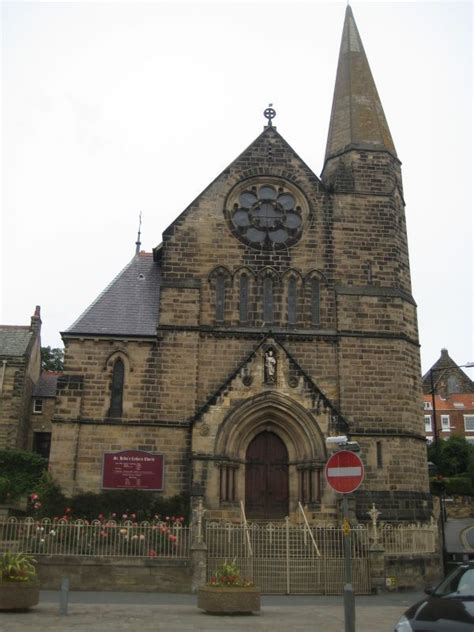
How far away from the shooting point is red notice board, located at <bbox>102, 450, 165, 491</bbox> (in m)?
21.8

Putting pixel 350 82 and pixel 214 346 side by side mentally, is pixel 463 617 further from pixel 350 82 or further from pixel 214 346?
pixel 350 82

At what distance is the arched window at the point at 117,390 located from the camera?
2273cm

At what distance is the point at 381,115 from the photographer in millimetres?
28391

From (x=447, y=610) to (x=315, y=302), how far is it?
55.6 ft

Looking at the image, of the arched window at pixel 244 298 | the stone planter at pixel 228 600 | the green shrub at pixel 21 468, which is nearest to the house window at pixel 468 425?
the green shrub at pixel 21 468

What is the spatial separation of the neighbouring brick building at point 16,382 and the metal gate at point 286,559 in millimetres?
20760

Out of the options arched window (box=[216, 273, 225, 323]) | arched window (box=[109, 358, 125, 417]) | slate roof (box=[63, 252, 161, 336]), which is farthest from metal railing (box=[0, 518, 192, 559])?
arched window (box=[216, 273, 225, 323])

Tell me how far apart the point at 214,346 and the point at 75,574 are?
30.7 ft

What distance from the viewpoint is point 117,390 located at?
23.0m

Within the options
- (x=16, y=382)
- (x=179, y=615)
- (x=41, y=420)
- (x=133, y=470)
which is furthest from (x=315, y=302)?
(x=41, y=420)

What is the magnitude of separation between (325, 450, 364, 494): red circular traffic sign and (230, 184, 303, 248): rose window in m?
14.9

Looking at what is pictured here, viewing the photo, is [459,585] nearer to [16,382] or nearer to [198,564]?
[198,564]

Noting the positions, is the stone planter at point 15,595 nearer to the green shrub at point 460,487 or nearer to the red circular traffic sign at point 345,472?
the red circular traffic sign at point 345,472

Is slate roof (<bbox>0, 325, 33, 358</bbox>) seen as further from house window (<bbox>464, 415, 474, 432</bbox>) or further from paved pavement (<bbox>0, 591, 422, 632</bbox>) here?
house window (<bbox>464, 415, 474, 432</bbox>)
